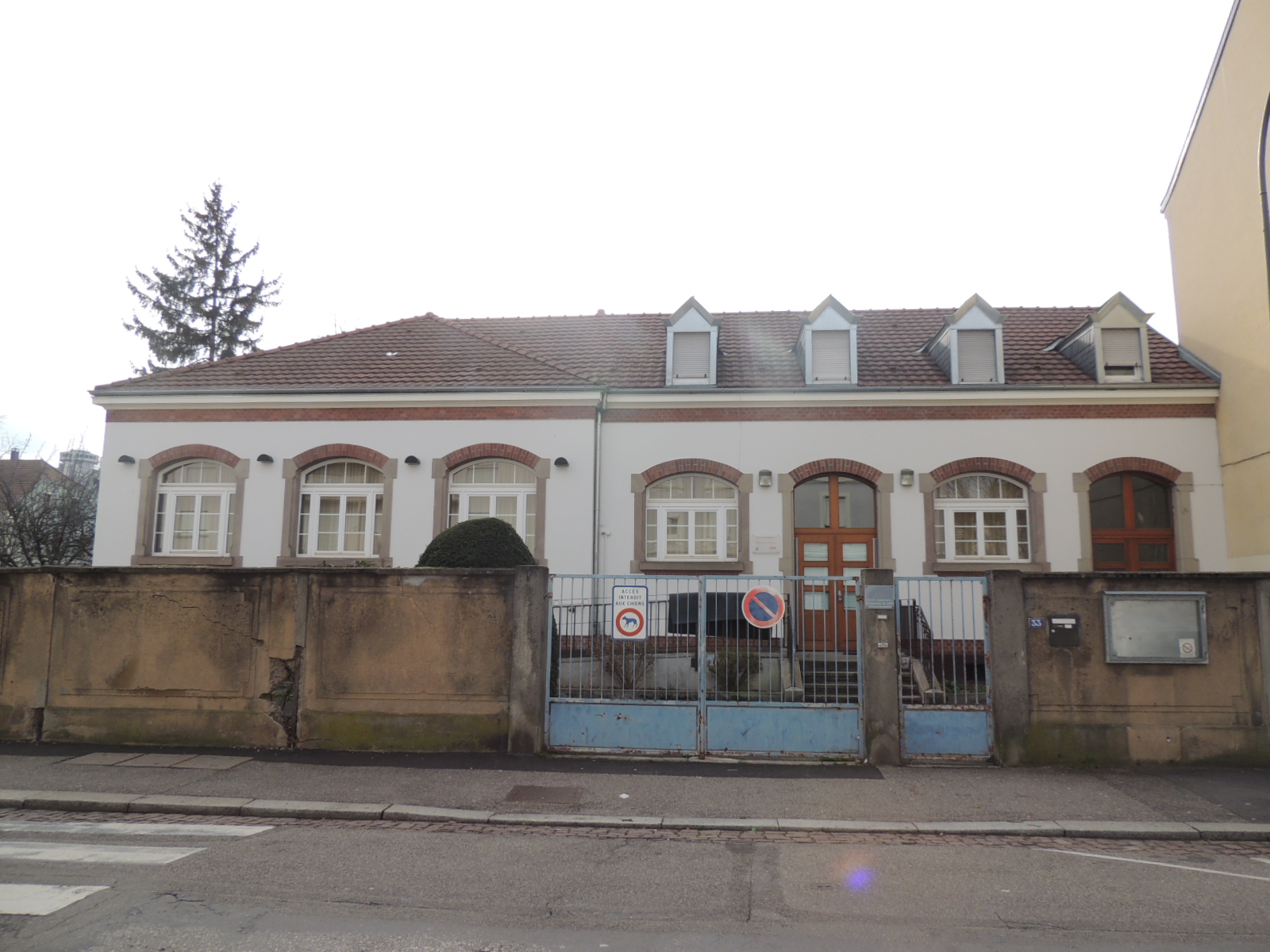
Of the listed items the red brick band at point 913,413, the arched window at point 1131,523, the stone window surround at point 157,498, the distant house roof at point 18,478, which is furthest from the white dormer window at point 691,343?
the distant house roof at point 18,478

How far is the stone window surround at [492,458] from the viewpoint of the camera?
1591 centimetres

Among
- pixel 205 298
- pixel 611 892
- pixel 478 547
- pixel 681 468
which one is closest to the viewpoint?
Result: pixel 611 892

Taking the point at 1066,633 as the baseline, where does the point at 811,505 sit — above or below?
above

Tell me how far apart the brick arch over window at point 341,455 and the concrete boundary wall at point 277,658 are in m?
6.52

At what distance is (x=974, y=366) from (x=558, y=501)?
8467 mm

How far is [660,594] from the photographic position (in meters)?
9.92

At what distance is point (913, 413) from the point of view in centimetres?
1614

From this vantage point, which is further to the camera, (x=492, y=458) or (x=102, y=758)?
(x=492, y=458)

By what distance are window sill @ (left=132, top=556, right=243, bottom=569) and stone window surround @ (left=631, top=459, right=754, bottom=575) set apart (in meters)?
7.67

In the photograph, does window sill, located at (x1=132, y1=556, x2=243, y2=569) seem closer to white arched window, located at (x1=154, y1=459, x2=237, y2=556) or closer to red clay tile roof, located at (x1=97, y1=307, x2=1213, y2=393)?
white arched window, located at (x1=154, y1=459, x2=237, y2=556)

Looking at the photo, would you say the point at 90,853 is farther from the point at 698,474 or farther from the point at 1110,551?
the point at 1110,551

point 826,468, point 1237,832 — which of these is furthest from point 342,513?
point 1237,832

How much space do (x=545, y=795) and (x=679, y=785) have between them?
131cm

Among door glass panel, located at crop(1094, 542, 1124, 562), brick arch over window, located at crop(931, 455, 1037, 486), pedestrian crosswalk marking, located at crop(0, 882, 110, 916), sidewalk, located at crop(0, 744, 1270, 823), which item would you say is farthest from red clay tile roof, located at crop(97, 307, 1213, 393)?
pedestrian crosswalk marking, located at crop(0, 882, 110, 916)
